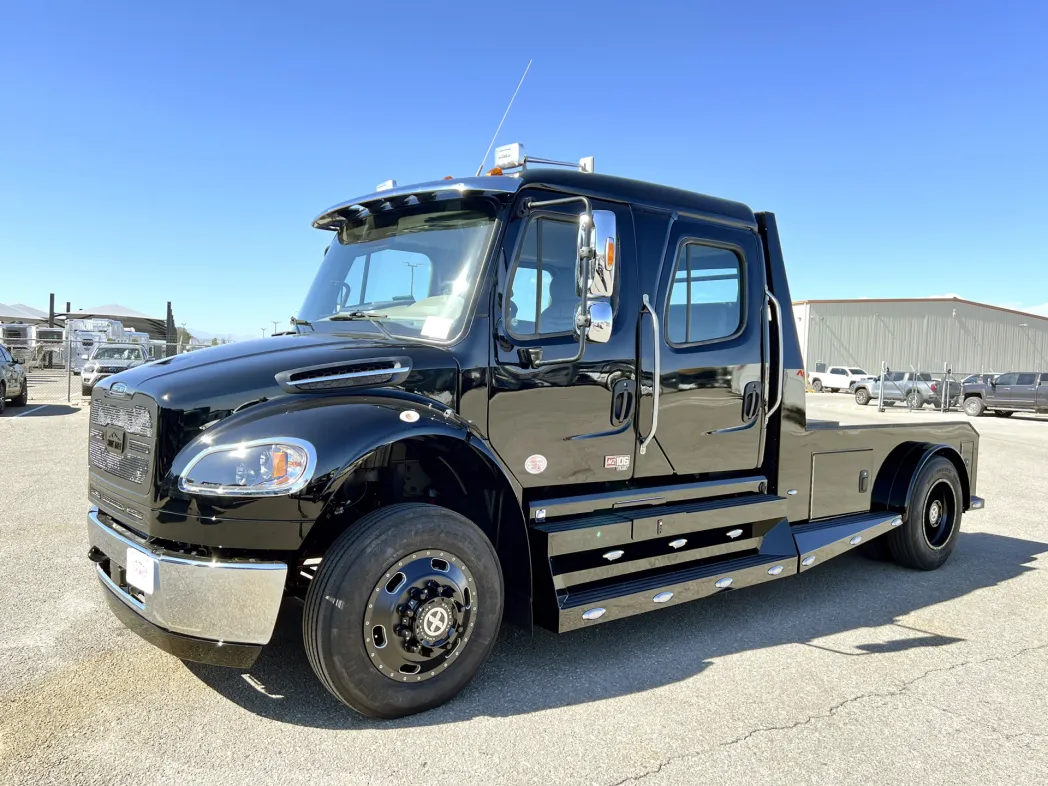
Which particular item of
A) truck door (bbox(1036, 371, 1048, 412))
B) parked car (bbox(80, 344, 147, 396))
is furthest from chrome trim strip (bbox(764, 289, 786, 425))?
truck door (bbox(1036, 371, 1048, 412))

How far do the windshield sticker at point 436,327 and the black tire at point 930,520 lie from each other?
400cm

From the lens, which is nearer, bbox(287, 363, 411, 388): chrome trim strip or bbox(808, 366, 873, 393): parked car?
bbox(287, 363, 411, 388): chrome trim strip

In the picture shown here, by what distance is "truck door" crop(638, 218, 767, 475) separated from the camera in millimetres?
4111

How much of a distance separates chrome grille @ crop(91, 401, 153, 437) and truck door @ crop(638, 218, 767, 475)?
2.40m

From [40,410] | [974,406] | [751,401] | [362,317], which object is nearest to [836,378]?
[974,406]

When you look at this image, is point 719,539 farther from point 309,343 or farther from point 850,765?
point 309,343

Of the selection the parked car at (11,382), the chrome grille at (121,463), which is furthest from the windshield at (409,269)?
the parked car at (11,382)

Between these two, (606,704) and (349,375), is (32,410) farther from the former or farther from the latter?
(606,704)

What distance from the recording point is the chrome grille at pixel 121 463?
9.78 feet

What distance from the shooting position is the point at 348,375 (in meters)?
3.11

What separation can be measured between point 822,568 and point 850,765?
322 cm

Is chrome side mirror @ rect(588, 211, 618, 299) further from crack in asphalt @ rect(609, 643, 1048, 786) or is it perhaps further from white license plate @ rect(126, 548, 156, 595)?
white license plate @ rect(126, 548, 156, 595)

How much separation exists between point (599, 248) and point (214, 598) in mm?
2097

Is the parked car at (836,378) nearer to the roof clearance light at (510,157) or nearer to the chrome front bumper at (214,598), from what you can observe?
the roof clearance light at (510,157)
